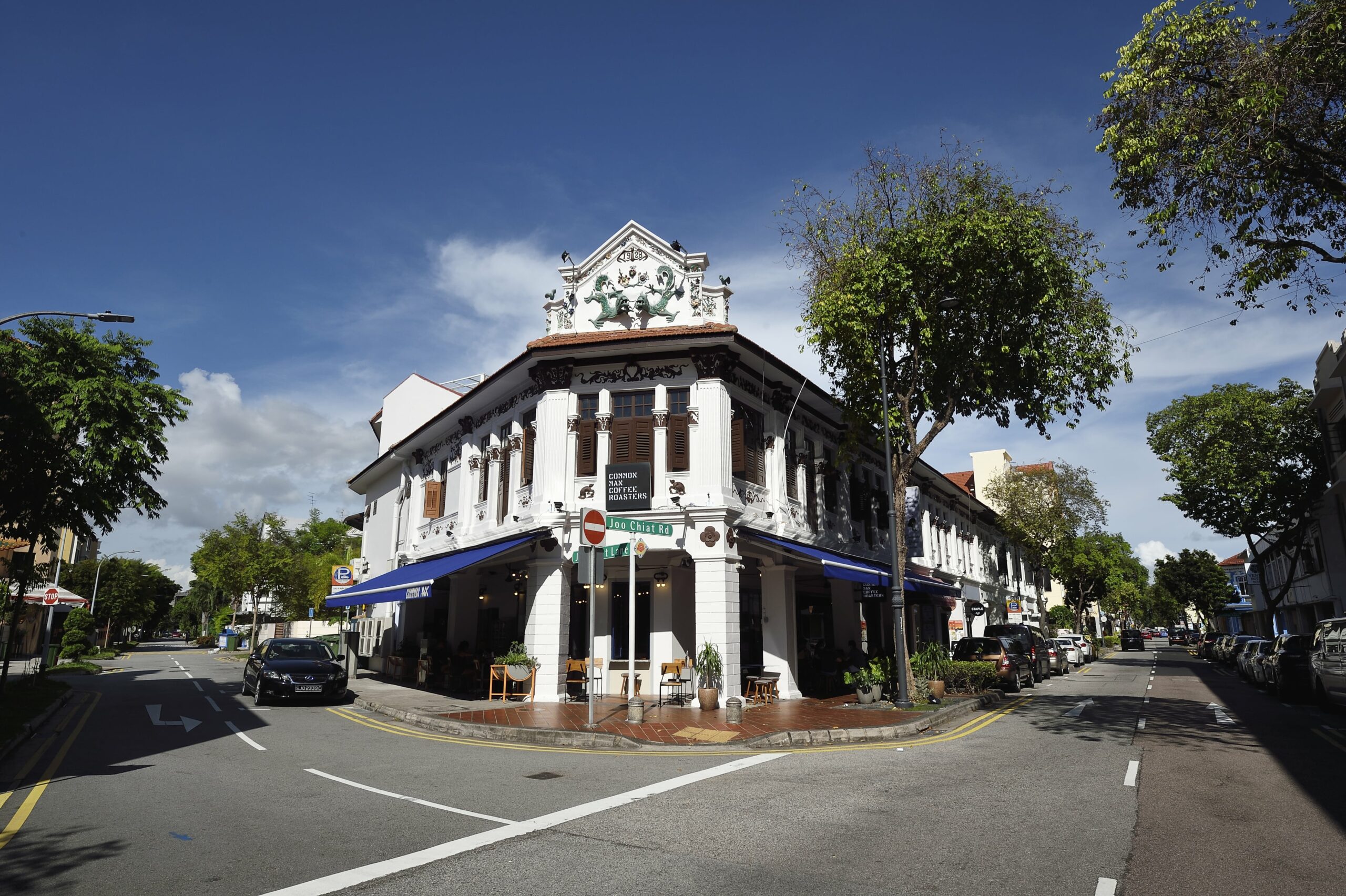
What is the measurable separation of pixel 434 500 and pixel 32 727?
512 inches

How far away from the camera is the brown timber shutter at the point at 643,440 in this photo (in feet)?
60.8

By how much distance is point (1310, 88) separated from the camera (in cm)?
1111

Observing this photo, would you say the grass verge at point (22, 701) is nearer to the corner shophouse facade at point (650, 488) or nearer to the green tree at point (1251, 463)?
the corner shophouse facade at point (650, 488)

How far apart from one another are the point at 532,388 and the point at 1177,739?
51.4ft

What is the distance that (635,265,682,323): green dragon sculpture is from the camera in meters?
19.4

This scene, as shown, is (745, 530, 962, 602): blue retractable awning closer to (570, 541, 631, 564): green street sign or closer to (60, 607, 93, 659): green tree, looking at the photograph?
(570, 541, 631, 564): green street sign

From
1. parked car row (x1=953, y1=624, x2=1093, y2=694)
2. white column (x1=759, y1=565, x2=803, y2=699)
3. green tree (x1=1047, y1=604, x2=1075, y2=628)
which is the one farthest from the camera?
green tree (x1=1047, y1=604, x2=1075, y2=628)

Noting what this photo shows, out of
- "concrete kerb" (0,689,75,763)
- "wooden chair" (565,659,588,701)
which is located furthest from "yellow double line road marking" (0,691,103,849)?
"wooden chair" (565,659,588,701)

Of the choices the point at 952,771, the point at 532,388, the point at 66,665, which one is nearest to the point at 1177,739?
the point at 952,771

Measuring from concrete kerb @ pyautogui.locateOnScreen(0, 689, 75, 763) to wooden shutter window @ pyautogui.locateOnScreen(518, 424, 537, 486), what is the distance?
10.7m

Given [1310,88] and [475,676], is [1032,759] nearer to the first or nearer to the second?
[1310,88]

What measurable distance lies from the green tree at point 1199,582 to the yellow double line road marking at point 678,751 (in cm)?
7123

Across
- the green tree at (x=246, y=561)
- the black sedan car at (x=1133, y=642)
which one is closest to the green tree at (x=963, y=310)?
the green tree at (x=246, y=561)

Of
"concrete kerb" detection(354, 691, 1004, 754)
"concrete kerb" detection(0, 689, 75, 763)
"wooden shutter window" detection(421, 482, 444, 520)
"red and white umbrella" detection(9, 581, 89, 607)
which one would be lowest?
"concrete kerb" detection(354, 691, 1004, 754)
